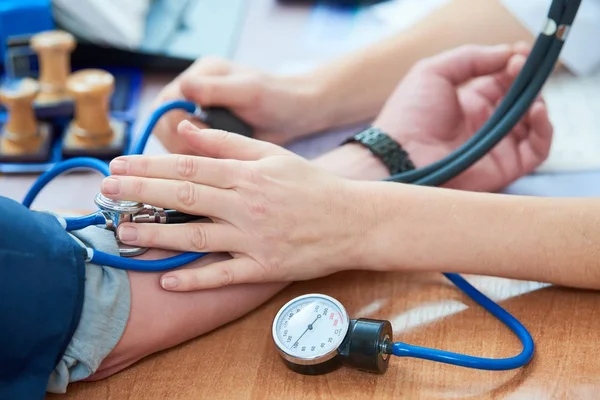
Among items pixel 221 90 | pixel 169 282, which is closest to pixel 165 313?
pixel 169 282

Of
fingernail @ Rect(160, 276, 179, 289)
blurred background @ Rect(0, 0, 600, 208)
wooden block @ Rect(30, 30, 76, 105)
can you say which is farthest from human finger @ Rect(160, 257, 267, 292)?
wooden block @ Rect(30, 30, 76, 105)

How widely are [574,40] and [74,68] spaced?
0.82 meters

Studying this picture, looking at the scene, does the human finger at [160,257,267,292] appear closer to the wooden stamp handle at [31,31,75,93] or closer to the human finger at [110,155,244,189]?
the human finger at [110,155,244,189]

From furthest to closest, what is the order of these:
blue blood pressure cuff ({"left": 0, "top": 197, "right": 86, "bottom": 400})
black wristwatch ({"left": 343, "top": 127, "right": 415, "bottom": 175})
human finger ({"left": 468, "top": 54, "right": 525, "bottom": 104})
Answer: human finger ({"left": 468, "top": 54, "right": 525, "bottom": 104})
black wristwatch ({"left": 343, "top": 127, "right": 415, "bottom": 175})
blue blood pressure cuff ({"left": 0, "top": 197, "right": 86, "bottom": 400})

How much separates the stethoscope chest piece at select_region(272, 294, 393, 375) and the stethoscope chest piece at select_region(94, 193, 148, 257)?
6.2 inches

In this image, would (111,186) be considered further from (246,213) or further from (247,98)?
(247,98)

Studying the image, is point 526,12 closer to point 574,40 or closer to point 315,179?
point 574,40

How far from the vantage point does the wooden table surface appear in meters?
0.73

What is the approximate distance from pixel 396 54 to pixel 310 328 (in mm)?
574

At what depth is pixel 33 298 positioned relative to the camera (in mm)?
667

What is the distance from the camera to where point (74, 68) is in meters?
1.41

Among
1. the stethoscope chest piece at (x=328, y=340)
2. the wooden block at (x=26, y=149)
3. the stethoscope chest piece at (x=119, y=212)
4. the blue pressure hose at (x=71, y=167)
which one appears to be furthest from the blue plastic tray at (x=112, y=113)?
the stethoscope chest piece at (x=328, y=340)

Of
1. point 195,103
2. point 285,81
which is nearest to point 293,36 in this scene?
point 285,81

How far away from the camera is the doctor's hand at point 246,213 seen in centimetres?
76
